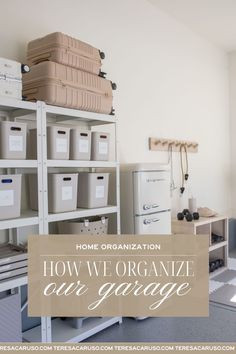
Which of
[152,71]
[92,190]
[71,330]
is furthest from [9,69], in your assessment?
[152,71]

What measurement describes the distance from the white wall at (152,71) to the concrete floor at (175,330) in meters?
1.51

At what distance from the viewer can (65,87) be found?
2.19 metres

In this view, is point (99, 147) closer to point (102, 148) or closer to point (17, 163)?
point (102, 148)

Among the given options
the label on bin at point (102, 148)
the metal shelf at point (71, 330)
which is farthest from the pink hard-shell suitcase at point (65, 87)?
the metal shelf at point (71, 330)

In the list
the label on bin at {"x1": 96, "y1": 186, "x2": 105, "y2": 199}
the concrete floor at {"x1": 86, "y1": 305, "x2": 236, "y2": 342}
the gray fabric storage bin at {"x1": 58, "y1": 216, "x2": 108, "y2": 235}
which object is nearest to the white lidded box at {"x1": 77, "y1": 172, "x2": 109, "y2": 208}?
the label on bin at {"x1": 96, "y1": 186, "x2": 105, "y2": 199}

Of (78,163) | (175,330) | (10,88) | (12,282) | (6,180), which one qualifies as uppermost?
(10,88)

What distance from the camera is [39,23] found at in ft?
8.27

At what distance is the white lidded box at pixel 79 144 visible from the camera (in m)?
2.29

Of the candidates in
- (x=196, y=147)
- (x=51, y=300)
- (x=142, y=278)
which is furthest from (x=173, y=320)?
(x=196, y=147)

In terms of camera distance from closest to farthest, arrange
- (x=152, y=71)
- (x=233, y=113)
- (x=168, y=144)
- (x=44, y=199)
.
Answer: (x=44, y=199), (x=152, y=71), (x=168, y=144), (x=233, y=113)

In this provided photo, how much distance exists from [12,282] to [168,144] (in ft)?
8.06

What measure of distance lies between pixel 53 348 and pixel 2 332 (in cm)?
42

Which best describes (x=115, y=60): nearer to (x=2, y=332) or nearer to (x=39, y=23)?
(x=39, y=23)

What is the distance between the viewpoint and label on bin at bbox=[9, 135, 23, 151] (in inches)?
75.5
